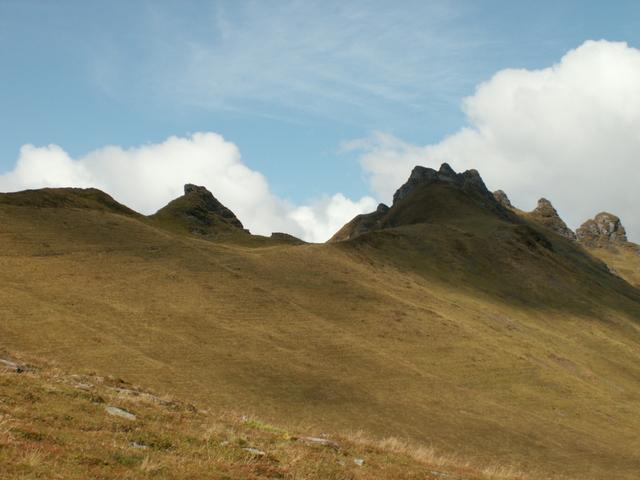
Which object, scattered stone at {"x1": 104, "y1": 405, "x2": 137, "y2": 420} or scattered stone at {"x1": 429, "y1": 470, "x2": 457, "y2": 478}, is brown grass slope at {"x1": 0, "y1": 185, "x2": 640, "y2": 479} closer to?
scattered stone at {"x1": 429, "y1": 470, "x2": 457, "y2": 478}

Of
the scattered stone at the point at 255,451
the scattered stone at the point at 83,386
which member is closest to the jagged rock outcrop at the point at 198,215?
the scattered stone at the point at 83,386

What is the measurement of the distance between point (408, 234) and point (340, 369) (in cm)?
6898

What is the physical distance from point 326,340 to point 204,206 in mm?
94522

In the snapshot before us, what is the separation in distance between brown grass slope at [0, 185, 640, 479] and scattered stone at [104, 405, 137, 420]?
21.8m

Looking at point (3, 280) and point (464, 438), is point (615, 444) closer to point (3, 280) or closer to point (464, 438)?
point (464, 438)

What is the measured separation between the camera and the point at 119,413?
65.4 feet

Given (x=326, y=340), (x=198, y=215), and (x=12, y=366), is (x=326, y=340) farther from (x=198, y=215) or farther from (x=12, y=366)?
(x=198, y=215)

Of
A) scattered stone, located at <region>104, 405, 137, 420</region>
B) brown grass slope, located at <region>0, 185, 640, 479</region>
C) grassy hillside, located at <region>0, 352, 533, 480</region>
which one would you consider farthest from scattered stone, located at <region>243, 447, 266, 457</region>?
brown grass slope, located at <region>0, 185, 640, 479</region>

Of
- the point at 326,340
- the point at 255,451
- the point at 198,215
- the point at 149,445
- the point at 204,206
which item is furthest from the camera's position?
the point at 204,206

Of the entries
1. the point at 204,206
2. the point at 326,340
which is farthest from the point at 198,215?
the point at 326,340

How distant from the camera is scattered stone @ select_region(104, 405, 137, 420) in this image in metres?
19.7

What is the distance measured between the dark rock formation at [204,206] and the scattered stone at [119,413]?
125 meters

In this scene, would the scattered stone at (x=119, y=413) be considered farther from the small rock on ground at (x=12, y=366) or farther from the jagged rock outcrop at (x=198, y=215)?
the jagged rock outcrop at (x=198, y=215)

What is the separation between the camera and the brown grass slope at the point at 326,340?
158ft
